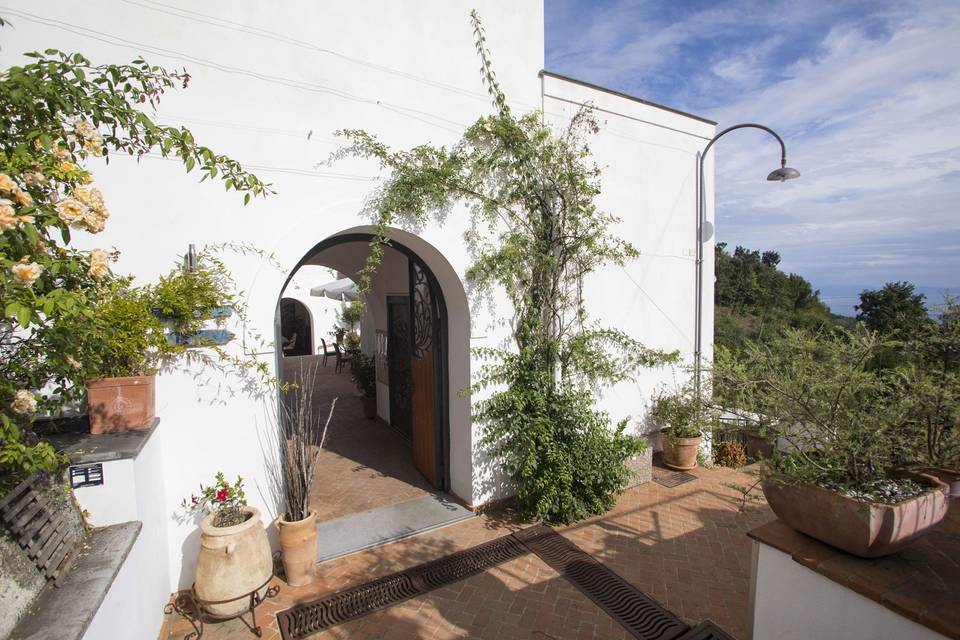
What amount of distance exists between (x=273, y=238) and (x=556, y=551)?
12.9ft

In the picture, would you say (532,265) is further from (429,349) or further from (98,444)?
(98,444)

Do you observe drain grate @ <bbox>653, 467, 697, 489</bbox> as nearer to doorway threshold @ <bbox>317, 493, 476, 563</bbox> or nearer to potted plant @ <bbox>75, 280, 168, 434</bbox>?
doorway threshold @ <bbox>317, 493, 476, 563</bbox>

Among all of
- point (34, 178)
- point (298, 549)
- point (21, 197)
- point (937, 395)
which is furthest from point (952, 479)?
point (34, 178)

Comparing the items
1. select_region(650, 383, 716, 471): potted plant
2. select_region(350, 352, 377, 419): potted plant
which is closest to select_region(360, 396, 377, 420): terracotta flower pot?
select_region(350, 352, 377, 419): potted plant

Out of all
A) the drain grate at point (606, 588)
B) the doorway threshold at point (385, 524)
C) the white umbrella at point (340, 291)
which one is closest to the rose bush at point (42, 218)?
the doorway threshold at point (385, 524)

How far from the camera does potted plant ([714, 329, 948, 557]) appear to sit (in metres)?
2.23

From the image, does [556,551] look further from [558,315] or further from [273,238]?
[273,238]

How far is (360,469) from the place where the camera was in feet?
20.8

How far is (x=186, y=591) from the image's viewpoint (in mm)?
3752

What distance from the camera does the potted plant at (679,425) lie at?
6469mm

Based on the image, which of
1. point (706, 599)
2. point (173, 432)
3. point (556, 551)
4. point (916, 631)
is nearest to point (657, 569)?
point (706, 599)

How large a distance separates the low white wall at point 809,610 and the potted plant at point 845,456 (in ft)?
0.71

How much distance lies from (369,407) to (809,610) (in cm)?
755

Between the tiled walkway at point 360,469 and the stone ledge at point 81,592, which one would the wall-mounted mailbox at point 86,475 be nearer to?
the stone ledge at point 81,592
